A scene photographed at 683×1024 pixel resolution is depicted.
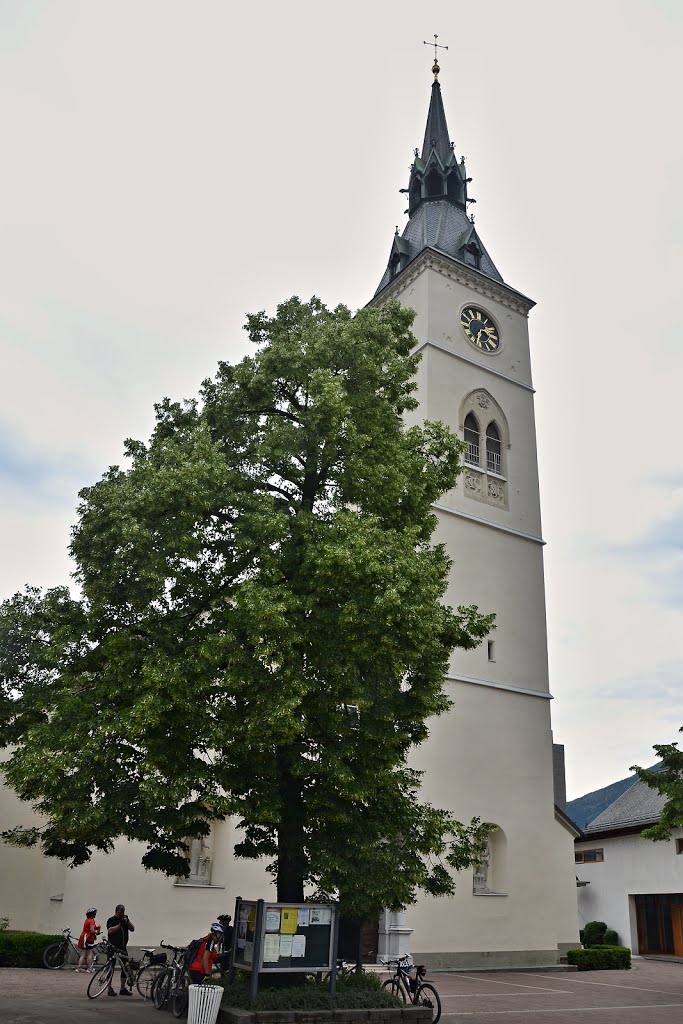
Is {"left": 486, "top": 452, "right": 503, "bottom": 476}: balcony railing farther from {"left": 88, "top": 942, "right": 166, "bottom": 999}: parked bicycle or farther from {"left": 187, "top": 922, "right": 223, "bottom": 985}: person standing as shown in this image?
{"left": 187, "top": 922, "right": 223, "bottom": 985}: person standing

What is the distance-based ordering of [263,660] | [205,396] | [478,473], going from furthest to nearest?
[478,473]
[205,396]
[263,660]

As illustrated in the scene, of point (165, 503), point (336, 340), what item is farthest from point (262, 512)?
point (336, 340)

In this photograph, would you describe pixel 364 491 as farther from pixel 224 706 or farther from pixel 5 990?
pixel 5 990

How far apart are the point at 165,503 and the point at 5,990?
8.92 metres

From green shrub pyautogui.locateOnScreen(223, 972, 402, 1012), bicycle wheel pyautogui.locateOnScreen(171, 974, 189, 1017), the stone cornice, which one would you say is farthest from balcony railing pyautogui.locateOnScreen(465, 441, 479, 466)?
bicycle wheel pyautogui.locateOnScreen(171, 974, 189, 1017)

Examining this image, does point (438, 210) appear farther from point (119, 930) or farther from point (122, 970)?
point (122, 970)

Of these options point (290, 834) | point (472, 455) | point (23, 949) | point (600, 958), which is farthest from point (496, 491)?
point (23, 949)

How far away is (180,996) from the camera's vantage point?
40.2 feet

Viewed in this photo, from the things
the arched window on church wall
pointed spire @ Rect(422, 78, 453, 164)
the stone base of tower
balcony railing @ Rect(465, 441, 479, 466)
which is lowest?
the stone base of tower

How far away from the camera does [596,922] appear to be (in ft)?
119

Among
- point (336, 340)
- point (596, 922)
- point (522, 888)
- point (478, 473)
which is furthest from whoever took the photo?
point (596, 922)

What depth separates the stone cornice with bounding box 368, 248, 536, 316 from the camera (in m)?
30.2

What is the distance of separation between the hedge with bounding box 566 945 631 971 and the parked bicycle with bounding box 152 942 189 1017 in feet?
52.3

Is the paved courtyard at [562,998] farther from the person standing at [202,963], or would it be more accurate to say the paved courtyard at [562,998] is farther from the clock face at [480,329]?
the clock face at [480,329]
